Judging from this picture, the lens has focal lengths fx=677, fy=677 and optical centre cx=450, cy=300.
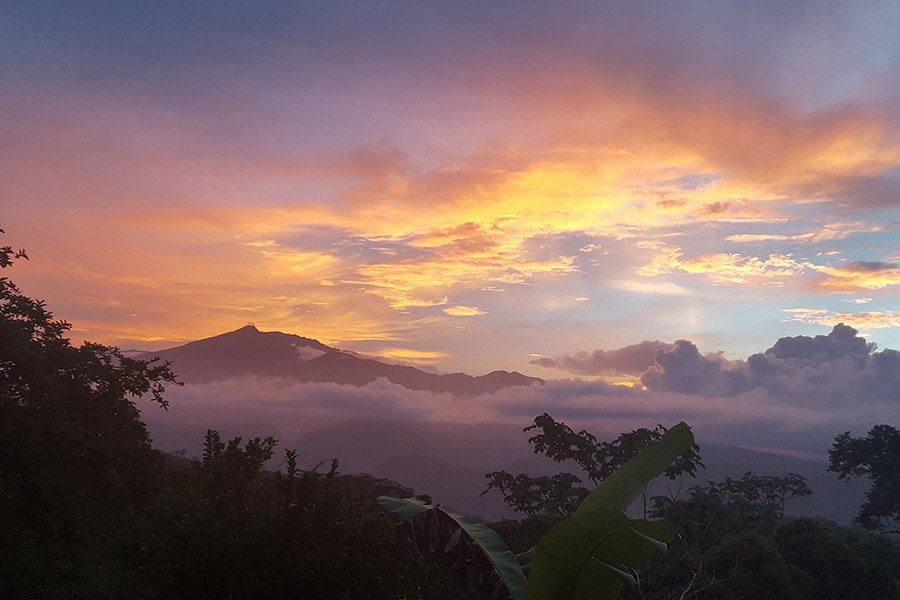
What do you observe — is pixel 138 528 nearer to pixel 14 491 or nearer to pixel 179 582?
pixel 179 582

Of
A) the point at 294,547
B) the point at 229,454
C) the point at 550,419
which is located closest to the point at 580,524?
the point at 294,547

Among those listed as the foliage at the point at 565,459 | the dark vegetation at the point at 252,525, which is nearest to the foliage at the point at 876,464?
the dark vegetation at the point at 252,525

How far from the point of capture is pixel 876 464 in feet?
179

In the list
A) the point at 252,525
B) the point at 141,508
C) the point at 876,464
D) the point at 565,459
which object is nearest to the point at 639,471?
the point at 252,525

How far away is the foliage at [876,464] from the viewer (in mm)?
53500

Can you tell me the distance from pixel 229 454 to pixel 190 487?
58cm

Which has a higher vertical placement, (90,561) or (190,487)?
(190,487)

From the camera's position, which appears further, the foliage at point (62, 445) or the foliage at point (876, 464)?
the foliage at point (876, 464)

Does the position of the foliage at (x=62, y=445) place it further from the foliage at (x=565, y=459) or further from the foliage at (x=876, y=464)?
the foliage at (x=876, y=464)

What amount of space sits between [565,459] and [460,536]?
2504 centimetres

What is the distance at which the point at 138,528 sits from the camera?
22.7 feet

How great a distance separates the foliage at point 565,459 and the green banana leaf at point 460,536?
77.0 feet

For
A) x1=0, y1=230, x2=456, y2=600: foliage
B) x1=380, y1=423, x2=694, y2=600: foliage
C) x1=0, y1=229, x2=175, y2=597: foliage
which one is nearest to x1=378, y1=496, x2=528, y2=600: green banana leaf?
x1=380, y1=423, x2=694, y2=600: foliage

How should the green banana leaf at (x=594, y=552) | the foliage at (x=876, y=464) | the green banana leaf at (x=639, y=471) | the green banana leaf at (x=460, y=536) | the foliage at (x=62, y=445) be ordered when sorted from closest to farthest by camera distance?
the green banana leaf at (x=594, y=552) → the green banana leaf at (x=639, y=471) → the green banana leaf at (x=460, y=536) → the foliage at (x=62, y=445) → the foliage at (x=876, y=464)
